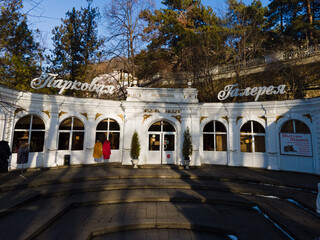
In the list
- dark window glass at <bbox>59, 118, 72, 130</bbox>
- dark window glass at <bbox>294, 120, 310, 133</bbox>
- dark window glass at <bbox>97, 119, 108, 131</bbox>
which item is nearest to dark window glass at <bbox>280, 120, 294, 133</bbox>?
dark window glass at <bbox>294, 120, 310, 133</bbox>

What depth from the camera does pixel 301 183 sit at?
Answer: 7.71m

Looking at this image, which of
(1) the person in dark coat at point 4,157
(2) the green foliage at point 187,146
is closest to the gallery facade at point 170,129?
(2) the green foliage at point 187,146

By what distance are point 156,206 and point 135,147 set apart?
194 inches

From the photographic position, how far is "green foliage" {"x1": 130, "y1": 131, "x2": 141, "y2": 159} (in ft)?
33.4

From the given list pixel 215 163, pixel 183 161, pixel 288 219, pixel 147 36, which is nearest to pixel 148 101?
pixel 183 161

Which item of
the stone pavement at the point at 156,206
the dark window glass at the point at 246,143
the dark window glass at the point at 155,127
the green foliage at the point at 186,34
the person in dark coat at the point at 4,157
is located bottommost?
the stone pavement at the point at 156,206

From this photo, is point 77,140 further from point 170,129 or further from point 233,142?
point 233,142

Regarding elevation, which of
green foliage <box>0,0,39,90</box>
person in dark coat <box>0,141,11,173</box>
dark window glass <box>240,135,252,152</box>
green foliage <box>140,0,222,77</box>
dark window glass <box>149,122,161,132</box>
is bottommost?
person in dark coat <box>0,141,11,173</box>

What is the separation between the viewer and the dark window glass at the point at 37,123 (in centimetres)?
971

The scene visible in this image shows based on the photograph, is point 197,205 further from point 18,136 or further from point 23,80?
point 23,80

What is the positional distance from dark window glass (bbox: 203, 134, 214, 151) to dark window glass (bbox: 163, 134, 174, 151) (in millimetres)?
2567

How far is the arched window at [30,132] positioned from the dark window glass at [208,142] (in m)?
10.8

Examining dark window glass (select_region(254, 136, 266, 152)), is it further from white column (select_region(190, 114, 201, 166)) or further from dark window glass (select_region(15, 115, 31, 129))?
dark window glass (select_region(15, 115, 31, 129))

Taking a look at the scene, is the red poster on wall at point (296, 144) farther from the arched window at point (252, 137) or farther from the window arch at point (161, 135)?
the window arch at point (161, 135)
